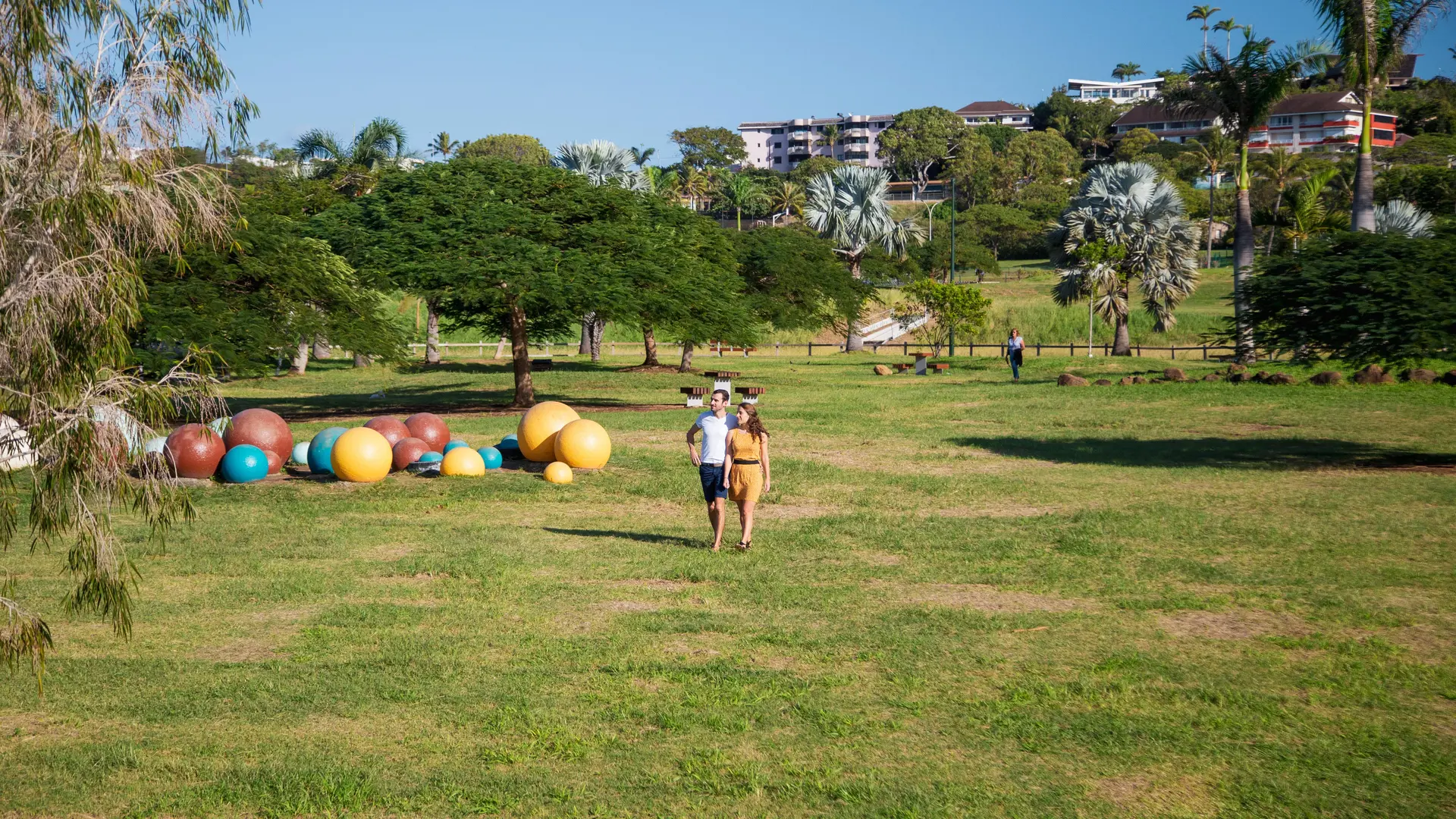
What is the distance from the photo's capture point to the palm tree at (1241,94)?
145 feet

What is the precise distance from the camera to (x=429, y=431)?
70.1 feet

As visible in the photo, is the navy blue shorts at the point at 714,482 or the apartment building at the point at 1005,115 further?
the apartment building at the point at 1005,115

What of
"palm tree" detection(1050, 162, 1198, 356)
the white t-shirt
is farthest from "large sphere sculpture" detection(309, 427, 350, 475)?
"palm tree" detection(1050, 162, 1198, 356)

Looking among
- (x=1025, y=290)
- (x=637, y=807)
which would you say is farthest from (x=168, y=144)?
(x=1025, y=290)

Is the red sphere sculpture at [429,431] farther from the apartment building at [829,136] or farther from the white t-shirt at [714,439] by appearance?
the apartment building at [829,136]

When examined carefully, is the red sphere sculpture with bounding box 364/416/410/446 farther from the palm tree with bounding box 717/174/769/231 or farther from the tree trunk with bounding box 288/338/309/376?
the palm tree with bounding box 717/174/769/231

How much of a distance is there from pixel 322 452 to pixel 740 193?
10685 centimetres

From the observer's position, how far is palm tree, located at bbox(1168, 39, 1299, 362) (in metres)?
44.3

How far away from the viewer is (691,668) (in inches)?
371

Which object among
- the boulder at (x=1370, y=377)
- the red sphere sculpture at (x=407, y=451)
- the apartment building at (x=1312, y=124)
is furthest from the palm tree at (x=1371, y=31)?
the apartment building at (x=1312, y=124)

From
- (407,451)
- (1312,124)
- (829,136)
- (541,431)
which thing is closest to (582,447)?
(541,431)

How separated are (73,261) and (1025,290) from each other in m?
90.0

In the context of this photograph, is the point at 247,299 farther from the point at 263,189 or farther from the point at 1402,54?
the point at 1402,54

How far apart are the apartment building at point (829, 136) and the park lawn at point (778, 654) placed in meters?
161
